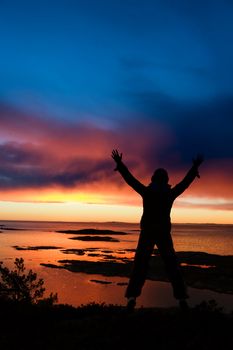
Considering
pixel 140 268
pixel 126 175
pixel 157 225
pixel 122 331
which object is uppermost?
pixel 126 175

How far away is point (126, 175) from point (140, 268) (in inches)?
80.1

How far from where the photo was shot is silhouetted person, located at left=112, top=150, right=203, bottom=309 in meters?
9.46

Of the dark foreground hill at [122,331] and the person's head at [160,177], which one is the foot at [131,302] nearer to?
the dark foreground hill at [122,331]

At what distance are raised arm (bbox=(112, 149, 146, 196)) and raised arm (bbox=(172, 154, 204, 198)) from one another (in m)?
0.75

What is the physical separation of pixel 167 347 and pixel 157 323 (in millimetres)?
1144

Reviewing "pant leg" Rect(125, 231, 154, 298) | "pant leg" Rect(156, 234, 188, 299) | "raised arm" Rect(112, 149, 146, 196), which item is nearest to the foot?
"pant leg" Rect(125, 231, 154, 298)

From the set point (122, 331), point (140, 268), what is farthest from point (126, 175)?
point (122, 331)

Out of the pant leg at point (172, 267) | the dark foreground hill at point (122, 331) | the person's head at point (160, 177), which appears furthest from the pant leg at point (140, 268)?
the person's head at point (160, 177)

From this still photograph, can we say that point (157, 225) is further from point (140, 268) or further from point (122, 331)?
point (122, 331)

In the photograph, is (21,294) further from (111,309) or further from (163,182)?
(163,182)

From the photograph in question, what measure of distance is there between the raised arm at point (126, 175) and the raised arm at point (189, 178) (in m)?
0.75

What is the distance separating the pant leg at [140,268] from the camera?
31.0 ft

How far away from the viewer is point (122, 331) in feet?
28.7

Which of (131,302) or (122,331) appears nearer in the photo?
(122,331)
